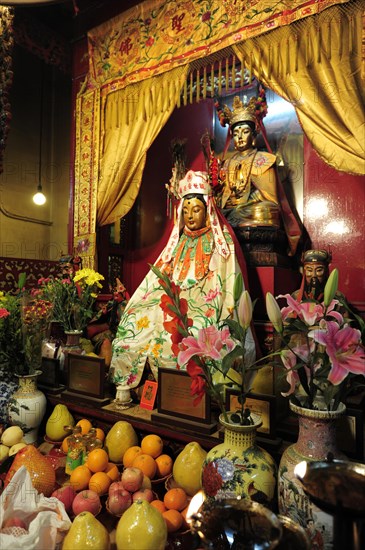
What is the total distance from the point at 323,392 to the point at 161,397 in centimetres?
84

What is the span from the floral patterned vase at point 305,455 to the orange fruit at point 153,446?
0.60m

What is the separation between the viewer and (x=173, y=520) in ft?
3.55

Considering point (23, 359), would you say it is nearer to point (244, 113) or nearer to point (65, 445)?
point (65, 445)

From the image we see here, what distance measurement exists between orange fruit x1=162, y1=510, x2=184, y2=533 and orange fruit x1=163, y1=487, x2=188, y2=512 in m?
0.03

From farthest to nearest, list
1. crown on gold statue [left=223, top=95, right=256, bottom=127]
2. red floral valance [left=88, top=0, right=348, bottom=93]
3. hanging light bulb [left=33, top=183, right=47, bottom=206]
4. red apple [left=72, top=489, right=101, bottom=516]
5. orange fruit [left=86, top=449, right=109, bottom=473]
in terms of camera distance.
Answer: hanging light bulb [left=33, top=183, right=47, bottom=206], crown on gold statue [left=223, top=95, right=256, bottom=127], red floral valance [left=88, top=0, right=348, bottom=93], orange fruit [left=86, top=449, right=109, bottom=473], red apple [left=72, top=489, right=101, bottom=516]

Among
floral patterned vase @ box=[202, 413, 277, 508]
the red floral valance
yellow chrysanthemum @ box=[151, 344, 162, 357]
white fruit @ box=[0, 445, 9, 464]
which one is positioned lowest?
white fruit @ box=[0, 445, 9, 464]

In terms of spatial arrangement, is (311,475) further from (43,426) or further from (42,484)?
(43,426)

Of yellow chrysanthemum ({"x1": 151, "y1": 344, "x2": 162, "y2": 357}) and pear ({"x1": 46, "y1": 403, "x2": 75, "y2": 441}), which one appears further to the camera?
yellow chrysanthemum ({"x1": 151, "y1": 344, "x2": 162, "y2": 357})

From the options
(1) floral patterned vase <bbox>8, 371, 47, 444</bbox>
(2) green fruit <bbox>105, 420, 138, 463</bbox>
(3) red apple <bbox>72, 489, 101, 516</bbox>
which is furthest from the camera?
(1) floral patterned vase <bbox>8, 371, 47, 444</bbox>

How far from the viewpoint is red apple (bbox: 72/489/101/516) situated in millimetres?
1135

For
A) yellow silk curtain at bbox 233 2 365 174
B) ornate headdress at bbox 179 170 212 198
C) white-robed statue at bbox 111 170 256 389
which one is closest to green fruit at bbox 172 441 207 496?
white-robed statue at bbox 111 170 256 389

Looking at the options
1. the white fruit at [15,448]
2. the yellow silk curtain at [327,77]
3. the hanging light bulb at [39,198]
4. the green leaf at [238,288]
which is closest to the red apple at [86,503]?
the white fruit at [15,448]

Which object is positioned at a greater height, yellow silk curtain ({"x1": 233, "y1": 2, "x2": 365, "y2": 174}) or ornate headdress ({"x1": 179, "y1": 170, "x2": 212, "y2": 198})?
yellow silk curtain ({"x1": 233, "y1": 2, "x2": 365, "y2": 174})

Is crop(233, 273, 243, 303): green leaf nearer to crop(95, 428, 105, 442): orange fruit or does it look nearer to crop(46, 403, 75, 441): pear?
crop(95, 428, 105, 442): orange fruit
